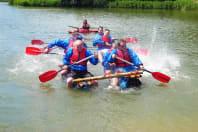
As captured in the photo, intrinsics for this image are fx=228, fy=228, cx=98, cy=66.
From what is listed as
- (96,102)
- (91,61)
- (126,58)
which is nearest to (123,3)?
(126,58)

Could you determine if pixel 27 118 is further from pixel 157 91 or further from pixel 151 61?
pixel 151 61

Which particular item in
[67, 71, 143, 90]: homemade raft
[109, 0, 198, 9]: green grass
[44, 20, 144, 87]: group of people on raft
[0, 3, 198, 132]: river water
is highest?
[109, 0, 198, 9]: green grass

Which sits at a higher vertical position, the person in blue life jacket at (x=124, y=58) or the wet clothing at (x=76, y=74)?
the person in blue life jacket at (x=124, y=58)

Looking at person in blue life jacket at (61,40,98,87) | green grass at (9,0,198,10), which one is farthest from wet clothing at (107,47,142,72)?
green grass at (9,0,198,10)

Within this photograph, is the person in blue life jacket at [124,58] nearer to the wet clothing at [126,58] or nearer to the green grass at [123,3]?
the wet clothing at [126,58]

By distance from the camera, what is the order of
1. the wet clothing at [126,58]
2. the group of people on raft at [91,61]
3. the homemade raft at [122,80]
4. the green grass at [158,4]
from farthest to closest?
1. the green grass at [158,4]
2. the wet clothing at [126,58]
3. the group of people on raft at [91,61]
4. the homemade raft at [122,80]

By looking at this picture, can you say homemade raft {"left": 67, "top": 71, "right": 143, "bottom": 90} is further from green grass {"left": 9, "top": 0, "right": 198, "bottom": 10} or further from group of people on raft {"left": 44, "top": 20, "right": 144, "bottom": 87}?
green grass {"left": 9, "top": 0, "right": 198, "bottom": 10}

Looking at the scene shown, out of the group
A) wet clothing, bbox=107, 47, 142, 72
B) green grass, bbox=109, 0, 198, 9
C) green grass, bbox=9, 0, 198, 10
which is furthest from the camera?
green grass, bbox=9, 0, 198, 10

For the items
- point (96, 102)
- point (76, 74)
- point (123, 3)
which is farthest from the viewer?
point (123, 3)

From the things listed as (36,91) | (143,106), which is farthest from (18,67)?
(143,106)

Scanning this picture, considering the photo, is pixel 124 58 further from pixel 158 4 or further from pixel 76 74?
pixel 158 4

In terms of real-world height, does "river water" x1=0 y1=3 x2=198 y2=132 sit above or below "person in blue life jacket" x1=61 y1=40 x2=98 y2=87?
below

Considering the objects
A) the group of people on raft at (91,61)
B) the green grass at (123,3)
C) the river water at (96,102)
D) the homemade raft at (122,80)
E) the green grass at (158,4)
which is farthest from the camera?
the green grass at (123,3)

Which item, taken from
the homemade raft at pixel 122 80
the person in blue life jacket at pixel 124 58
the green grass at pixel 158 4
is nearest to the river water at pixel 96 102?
the homemade raft at pixel 122 80
